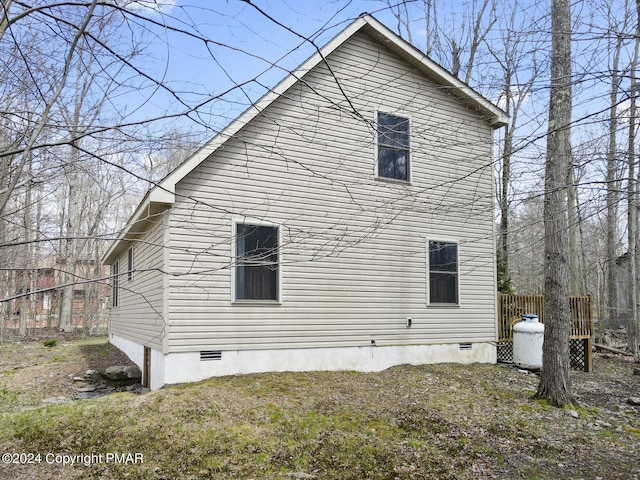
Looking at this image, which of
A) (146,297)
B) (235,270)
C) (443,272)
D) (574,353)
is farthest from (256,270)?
(574,353)

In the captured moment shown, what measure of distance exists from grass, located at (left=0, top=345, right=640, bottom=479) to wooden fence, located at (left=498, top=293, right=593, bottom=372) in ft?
12.9

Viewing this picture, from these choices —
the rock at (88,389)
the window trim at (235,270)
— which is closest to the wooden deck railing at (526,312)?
the window trim at (235,270)

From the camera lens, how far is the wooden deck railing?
12.0 m

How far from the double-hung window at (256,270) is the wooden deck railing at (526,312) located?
580 cm

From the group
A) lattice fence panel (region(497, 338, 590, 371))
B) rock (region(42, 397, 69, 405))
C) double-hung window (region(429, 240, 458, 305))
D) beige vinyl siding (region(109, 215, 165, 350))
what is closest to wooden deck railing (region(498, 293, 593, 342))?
lattice fence panel (region(497, 338, 590, 371))

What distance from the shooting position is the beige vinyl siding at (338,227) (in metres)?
8.63

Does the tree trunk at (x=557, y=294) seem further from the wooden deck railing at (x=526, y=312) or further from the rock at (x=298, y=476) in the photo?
the rock at (x=298, y=476)

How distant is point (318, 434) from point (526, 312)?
807 cm

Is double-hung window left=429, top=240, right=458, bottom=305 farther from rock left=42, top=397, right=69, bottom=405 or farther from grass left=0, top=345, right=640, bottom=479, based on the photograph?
rock left=42, top=397, right=69, bottom=405

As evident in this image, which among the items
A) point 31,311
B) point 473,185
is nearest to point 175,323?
point 473,185

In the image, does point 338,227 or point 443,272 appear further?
point 443,272

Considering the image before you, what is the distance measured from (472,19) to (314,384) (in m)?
16.0

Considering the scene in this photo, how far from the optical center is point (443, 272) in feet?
36.6

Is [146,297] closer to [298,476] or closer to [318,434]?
[318,434]
